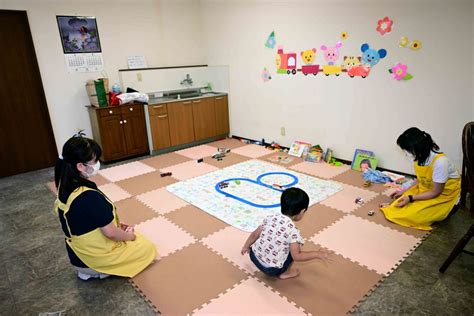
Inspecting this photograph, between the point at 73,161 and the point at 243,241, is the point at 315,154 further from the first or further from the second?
the point at 73,161

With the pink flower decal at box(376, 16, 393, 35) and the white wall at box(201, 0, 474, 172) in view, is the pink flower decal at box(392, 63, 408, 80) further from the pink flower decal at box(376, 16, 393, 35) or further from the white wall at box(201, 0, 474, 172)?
the pink flower decal at box(376, 16, 393, 35)

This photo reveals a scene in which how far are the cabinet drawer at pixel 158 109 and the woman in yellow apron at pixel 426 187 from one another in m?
3.43

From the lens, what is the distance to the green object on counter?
169 inches

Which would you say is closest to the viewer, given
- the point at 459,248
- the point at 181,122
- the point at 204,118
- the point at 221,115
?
the point at 459,248

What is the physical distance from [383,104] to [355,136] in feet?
1.74

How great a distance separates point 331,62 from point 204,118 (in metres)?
2.28

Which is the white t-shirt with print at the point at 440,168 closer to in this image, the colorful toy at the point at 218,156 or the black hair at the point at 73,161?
the black hair at the point at 73,161

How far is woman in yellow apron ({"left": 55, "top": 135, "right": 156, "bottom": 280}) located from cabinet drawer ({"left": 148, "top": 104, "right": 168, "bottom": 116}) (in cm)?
285

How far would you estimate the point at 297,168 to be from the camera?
4.03 m

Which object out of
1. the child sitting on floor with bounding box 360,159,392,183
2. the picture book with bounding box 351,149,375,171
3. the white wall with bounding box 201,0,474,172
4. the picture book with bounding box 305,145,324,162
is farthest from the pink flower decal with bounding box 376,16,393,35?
the picture book with bounding box 305,145,324,162

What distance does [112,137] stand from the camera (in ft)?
14.7

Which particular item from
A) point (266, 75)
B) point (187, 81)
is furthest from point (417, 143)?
point (187, 81)

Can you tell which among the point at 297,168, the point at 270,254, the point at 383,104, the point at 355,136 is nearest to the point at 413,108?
the point at 383,104

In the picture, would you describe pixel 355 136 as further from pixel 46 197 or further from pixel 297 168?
pixel 46 197
